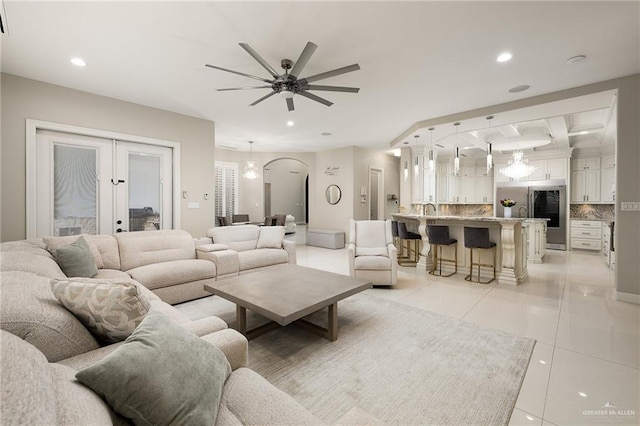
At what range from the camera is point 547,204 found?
7402 millimetres

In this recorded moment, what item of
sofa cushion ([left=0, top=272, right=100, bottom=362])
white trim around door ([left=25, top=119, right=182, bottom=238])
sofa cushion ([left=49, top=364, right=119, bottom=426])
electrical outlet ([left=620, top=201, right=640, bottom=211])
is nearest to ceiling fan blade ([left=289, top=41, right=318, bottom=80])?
sofa cushion ([left=0, top=272, right=100, bottom=362])

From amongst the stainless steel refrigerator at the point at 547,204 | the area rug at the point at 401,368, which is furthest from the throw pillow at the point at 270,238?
the stainless steel refrigerator at the point at 547,204

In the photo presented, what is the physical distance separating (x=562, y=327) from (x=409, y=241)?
3123 mm

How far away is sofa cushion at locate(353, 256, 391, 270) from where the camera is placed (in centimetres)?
403

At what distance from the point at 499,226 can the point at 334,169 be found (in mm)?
4769

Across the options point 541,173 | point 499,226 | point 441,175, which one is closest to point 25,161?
point 499,226

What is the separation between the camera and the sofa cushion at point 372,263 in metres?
4.03

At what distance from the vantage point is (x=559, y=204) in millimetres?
7258

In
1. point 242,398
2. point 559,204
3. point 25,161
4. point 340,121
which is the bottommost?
point 242,398

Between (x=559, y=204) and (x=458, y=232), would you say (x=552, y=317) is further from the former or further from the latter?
(x=559, y=204)

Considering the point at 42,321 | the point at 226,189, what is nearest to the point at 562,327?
the point at 42,321

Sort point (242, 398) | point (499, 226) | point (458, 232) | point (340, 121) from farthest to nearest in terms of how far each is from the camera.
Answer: point (340, 121)
point (458, 232)
point (499, 226)
point (242, 398)

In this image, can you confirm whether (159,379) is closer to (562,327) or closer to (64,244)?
(64,244)

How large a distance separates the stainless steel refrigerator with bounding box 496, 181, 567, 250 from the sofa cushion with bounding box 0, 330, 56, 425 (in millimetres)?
9164
